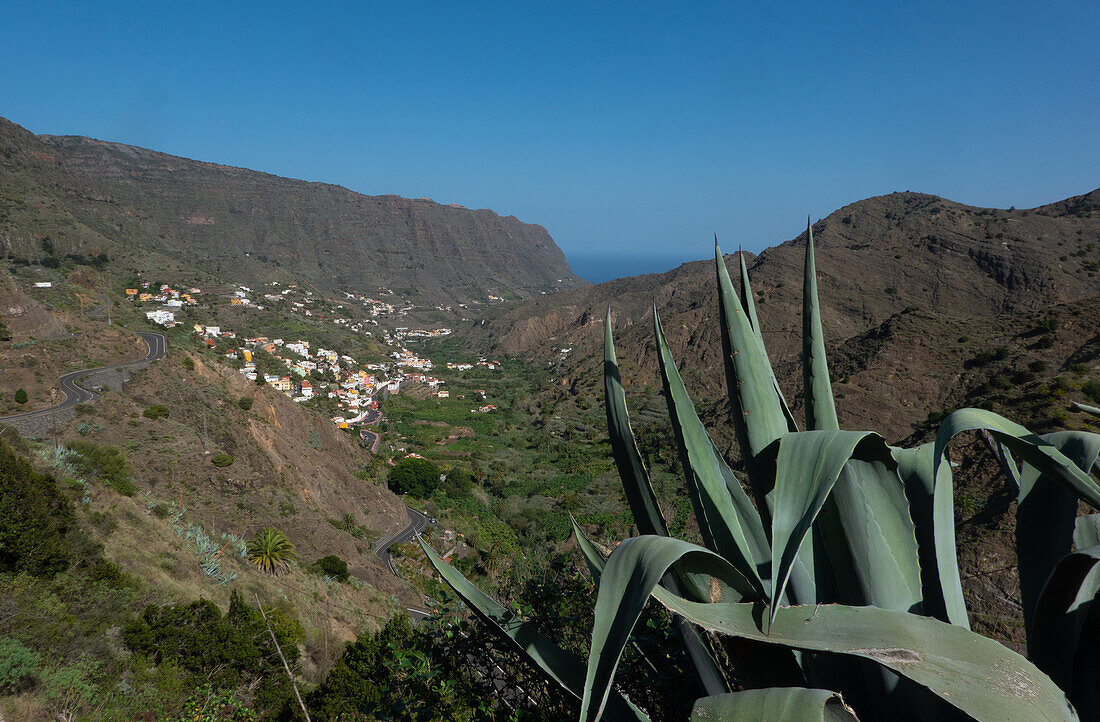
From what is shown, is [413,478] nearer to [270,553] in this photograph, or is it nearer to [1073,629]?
[270,553]

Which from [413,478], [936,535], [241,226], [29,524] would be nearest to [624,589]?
[936,535]

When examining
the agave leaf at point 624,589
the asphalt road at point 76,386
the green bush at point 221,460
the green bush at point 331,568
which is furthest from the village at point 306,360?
the agave leaf at point 624,589

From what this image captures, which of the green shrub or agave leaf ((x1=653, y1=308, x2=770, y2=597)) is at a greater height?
agave leaf ((x1=653, y1=308, x2=770, y2=597))

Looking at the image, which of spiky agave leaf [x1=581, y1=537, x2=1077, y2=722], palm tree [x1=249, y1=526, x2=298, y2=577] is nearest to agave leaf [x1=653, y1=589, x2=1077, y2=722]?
spiky agave leaf [x1=581, y1=537, x2=1077, y2=722]

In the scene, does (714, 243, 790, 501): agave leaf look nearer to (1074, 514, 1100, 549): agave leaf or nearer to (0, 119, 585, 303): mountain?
(1074, 514, 1100, 549): agave leaf

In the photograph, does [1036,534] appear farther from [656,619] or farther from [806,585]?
[656,619]

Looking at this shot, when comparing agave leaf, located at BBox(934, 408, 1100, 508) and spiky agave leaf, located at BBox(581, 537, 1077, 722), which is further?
agave leaf, located at BBox(934, 408, 1100, 508)

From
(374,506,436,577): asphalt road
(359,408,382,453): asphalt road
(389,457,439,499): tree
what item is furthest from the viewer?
(359,408,382,453): asphalt road
